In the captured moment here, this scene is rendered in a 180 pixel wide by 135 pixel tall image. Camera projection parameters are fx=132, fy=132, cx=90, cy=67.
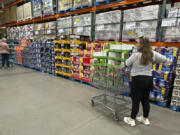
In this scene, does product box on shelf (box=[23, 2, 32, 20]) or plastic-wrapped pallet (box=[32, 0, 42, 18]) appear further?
product box on shelf (box=[23, 2, 32, 20])

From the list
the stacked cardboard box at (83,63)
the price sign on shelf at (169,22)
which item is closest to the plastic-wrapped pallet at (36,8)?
the stacked cardboard box at (83,63)

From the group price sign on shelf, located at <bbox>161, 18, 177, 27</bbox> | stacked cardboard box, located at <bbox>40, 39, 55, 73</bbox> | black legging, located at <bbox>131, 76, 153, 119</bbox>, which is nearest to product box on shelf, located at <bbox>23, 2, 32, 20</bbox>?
stacked cardboard box, located at <bbox>40, 39, 55, 73</bbox>

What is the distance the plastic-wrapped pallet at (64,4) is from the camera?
5693mm

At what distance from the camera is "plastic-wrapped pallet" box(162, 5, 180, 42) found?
3.20 metres

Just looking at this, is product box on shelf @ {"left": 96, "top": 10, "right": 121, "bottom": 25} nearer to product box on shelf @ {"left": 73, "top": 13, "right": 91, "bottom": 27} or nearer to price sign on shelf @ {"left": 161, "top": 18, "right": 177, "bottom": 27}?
product box on shelf @ {"left": 73, "top": 13, "right": 91, "bottom": 27}

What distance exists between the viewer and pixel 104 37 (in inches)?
191

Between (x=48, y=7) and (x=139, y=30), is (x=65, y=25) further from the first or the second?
(x=139, y=30)

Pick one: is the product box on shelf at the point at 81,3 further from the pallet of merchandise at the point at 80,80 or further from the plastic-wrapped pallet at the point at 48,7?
the pallet of merchandise at the point at 80,80

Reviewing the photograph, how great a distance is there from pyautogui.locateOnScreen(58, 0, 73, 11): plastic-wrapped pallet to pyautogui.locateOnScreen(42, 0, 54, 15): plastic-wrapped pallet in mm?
495

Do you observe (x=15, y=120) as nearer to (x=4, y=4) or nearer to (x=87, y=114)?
(x=87, y=114)

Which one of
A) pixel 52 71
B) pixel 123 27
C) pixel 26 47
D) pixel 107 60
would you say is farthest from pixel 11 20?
pixel 107 60

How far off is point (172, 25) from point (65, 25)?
14.3ft

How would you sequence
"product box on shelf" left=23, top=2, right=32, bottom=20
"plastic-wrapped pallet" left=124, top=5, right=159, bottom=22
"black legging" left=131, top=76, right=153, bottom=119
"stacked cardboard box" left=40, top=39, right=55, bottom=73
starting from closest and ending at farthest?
"black legging" left=131, top=76, right=153, bottom=119 < "plastic-wrapped pallet" left=124, top=5, right=159, bottom=22 < "stacked cardboard box" left=40, top=39, right=55, bottom=73 < "product box on shelf" left=23, top=2, right=32, bottom=20

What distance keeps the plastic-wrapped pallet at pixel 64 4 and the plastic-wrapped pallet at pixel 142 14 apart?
2.68m
